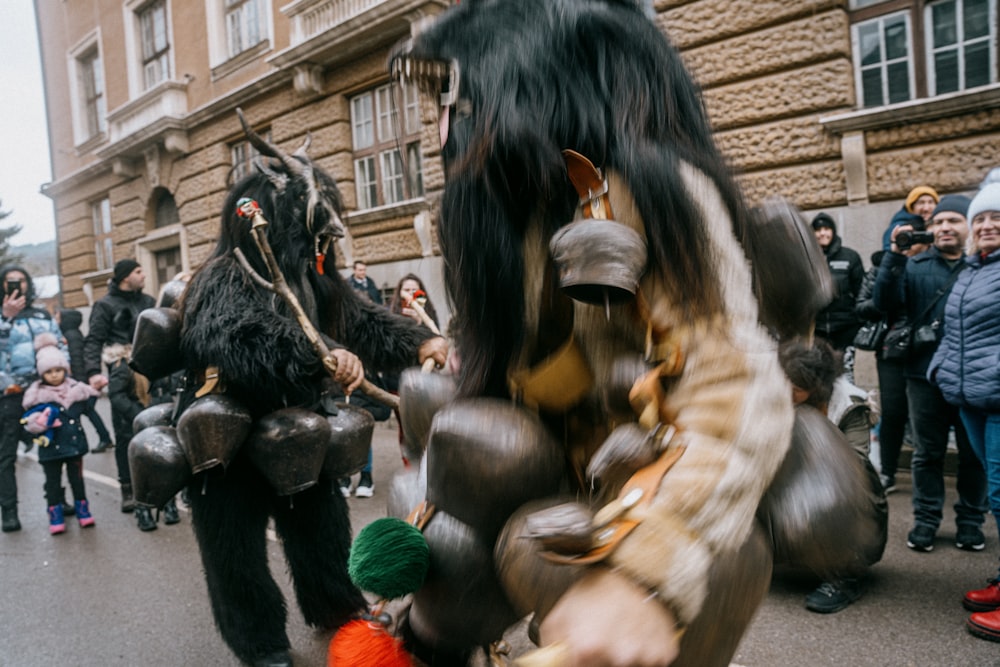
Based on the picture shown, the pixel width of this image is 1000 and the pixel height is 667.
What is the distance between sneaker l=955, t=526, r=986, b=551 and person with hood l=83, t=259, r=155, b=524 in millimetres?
5739

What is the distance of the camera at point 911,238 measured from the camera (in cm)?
419

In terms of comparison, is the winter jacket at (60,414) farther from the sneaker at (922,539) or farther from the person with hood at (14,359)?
the sneaker at (922,539)

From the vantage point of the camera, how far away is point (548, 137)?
3.57 ft

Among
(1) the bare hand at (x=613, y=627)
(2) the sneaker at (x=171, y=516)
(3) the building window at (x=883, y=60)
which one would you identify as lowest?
(2) the sneaker at (x=171, y=516)

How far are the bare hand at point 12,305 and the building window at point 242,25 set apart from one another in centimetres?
852

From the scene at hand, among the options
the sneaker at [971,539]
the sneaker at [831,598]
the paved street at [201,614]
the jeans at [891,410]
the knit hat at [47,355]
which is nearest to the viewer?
the paved street at [201,614]

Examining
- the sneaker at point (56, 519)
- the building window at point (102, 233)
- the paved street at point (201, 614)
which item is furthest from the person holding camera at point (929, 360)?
the building window at point (102, 233)

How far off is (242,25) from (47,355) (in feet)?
32.7

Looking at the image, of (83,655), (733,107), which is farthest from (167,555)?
(733,107)

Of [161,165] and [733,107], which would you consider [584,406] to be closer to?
[733,107]

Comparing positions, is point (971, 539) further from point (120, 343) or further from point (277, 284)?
point (120, 343)

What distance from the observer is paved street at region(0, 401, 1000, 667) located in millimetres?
2918

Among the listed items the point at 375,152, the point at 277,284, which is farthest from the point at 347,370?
the point at 375,152

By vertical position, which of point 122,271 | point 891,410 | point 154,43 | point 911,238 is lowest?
point 891,410
